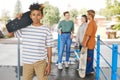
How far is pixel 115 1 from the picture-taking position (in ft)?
49.4

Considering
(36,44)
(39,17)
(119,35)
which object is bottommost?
(119,35)

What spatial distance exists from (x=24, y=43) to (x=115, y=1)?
12.7 metres

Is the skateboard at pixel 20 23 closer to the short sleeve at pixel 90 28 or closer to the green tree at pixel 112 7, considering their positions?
the short sleeve at pixel 90 28

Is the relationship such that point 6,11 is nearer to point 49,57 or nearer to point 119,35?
point 119,35

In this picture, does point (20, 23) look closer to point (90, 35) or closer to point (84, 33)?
point (90, 35)

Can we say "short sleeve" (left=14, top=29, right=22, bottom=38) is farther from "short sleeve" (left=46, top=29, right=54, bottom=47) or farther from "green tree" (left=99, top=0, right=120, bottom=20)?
"green tree" (left=99, top=0, right=120, bottom=20)

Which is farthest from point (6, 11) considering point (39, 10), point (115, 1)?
point (39, 10)

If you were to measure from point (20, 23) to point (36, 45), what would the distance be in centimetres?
26

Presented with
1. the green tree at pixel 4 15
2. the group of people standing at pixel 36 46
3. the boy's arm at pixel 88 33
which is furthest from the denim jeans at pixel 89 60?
the green tree at pixel 4 15

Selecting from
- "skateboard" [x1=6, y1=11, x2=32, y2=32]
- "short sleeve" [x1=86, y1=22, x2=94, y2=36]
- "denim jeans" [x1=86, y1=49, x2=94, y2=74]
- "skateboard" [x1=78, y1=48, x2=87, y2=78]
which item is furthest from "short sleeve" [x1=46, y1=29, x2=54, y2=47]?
"denim jeans" [x1=86, y1=49, x2=94, y2=74]

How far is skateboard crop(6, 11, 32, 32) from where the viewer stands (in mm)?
2875

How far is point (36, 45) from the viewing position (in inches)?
112

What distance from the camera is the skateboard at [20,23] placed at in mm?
2875

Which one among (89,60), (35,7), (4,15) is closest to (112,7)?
(4,15)
